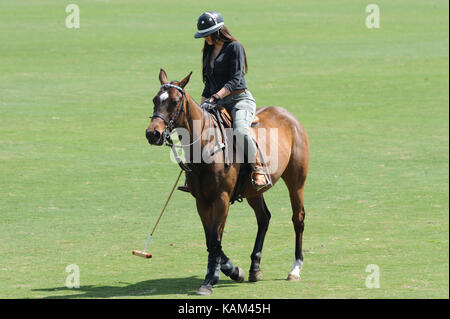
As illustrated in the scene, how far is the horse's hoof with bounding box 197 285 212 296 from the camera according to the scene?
32.6ft

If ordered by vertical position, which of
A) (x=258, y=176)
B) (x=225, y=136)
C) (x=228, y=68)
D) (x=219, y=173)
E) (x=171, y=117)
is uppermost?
(x=228, y=68)

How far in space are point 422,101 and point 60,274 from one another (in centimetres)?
1915

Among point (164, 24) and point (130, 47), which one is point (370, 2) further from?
point (130, 47)

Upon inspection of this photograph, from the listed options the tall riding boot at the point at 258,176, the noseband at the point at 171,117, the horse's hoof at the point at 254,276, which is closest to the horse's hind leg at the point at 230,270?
the horse's hoof at the point at 254,276

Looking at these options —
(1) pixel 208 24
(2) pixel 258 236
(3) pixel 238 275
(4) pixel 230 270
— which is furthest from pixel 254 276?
(1) pixel 208 24

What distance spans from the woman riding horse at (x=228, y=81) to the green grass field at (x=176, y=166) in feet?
5.39

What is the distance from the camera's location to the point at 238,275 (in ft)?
35.6

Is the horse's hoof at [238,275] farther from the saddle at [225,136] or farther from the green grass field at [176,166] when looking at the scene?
the saddle at [225,136]

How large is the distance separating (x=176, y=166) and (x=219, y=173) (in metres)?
8.75

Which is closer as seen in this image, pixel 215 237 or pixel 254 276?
pixel 215 237

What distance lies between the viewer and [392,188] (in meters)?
17.1

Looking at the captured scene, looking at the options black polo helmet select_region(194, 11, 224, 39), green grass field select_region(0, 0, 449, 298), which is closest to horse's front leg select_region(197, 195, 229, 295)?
green grass field select_region(0, 0, 449, 298)

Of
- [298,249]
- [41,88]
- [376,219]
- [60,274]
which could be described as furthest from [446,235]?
[41,88]

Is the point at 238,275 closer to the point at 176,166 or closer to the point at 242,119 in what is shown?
the point at 242,119
